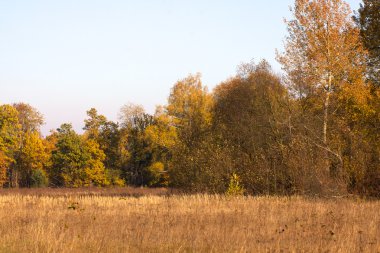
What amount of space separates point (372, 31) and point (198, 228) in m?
19.5

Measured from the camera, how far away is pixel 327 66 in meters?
24.4

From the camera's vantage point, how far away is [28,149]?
191 ft

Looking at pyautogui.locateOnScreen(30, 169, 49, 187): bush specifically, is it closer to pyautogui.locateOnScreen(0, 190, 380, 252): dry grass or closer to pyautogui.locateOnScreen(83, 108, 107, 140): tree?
pyautogui.locateOnScreen(83, 108, 107, 140): tree

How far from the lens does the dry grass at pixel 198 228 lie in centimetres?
1041

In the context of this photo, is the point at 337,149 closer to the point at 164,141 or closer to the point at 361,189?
the point at 361,189

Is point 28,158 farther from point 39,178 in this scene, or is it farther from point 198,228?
point 198,228

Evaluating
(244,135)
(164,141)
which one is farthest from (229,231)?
(164,141)

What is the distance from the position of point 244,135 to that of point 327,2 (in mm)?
9043

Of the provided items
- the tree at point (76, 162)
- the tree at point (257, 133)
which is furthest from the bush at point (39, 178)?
the tree at point (257, 133)

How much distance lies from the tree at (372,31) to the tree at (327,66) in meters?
1.76

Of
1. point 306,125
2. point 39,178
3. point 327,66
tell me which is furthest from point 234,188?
point 39,178

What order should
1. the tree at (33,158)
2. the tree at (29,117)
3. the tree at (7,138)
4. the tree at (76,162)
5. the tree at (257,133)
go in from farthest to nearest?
the tree at (29,117), the tree at (33,158), the tree at (7,138), the tree at (76,162), the tree at (257,133)

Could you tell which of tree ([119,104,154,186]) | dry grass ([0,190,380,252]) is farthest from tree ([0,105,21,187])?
dry grass ([0,190,380,252])

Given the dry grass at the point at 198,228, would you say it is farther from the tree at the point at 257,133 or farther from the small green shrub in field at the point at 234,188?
the tree at the point at 257,133
